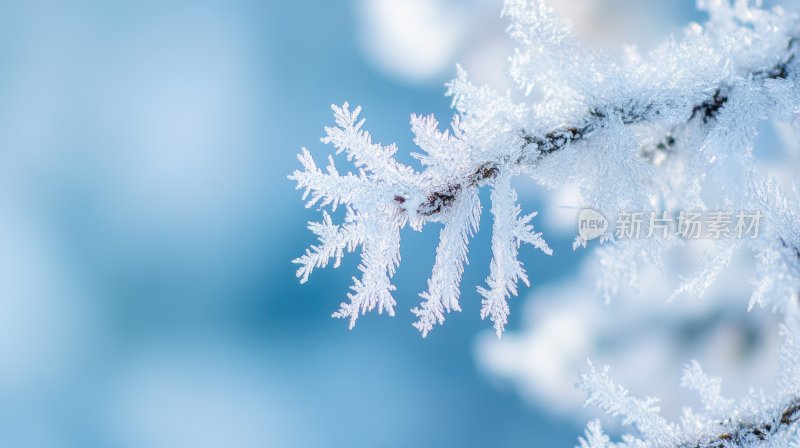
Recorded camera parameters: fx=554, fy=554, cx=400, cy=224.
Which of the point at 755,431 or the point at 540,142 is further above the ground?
the point at 540,142

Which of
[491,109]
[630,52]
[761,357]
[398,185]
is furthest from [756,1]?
[761,357]

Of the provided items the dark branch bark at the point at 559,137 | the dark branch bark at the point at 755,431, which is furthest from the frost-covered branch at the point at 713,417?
the dark branch bark at the point at 559,137

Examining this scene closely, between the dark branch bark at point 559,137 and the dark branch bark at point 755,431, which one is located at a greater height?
the dark branch bark at point 559,137

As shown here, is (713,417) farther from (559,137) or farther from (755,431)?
(559,137)

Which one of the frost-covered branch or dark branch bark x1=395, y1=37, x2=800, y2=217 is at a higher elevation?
dark branch bark x1=395, y1=37, x2=800, y2=217
